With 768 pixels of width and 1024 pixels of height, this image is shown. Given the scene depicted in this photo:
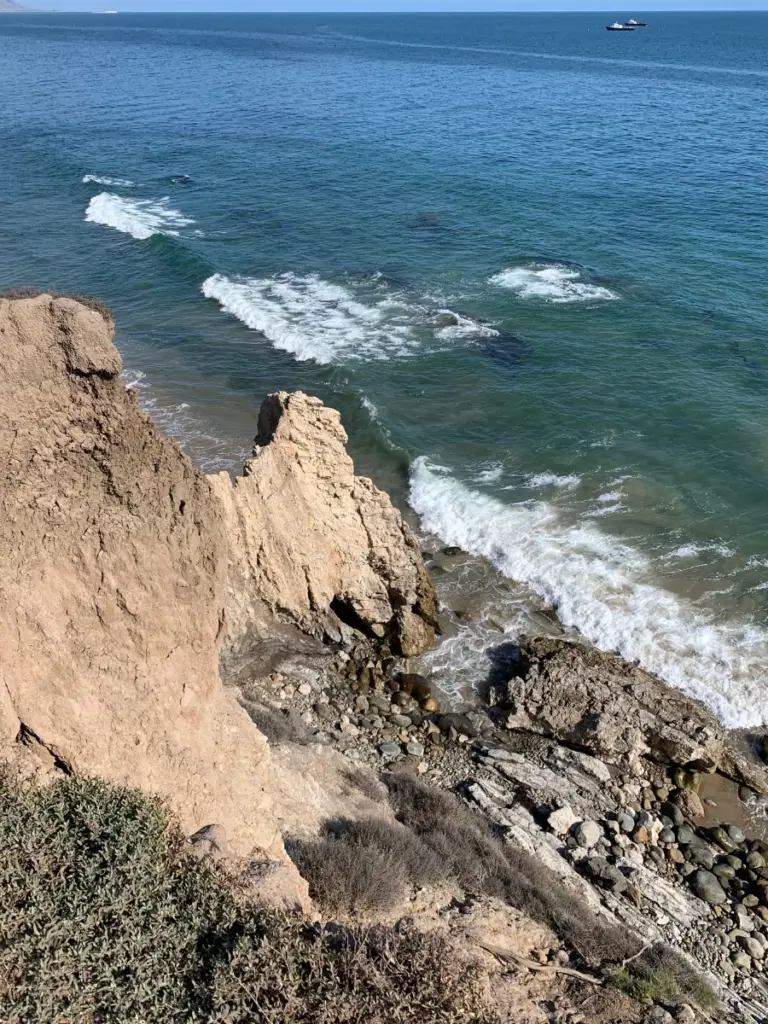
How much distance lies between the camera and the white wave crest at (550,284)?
111ft

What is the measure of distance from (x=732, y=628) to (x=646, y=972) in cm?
1055

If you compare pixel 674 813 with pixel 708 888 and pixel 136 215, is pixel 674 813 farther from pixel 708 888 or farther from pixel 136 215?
pixel 136 215

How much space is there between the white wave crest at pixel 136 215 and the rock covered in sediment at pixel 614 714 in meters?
35.7

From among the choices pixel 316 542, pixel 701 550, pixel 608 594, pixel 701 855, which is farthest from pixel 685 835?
pixel 701 550

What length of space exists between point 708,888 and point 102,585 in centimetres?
1070

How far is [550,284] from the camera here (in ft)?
115

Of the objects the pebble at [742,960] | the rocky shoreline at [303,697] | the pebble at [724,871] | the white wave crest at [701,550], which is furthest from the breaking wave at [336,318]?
the pebble at [742,960]

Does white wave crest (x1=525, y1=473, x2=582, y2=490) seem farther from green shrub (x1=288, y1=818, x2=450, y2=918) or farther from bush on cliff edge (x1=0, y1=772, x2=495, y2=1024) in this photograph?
bush on cliff edge (x1=0, y1=772, x2=495, y2=1024)

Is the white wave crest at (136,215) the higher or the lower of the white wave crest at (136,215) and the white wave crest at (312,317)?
the higher

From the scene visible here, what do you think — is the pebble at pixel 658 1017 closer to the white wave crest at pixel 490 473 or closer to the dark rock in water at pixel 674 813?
the dark rock in water at pixel 674 813

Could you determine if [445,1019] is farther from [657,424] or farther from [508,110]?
[508,110]

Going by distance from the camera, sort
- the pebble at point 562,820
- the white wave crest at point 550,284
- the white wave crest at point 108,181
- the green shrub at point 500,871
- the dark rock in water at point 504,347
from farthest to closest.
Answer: the white wave crest at point 108,181
the white wave crest at point 550,284
the dark rock in water at point 504,347
the pebble at point 562,820
the green shrub at point 500,871

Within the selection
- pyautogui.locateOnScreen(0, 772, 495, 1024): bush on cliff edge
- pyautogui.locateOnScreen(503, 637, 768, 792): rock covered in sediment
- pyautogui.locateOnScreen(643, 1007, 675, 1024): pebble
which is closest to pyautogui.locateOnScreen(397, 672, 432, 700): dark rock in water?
pyautogui.locateOnScreen(503, 637, 768, 792): rock covered in sediment

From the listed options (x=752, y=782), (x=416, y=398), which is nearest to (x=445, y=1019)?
(x=752, y=782)
